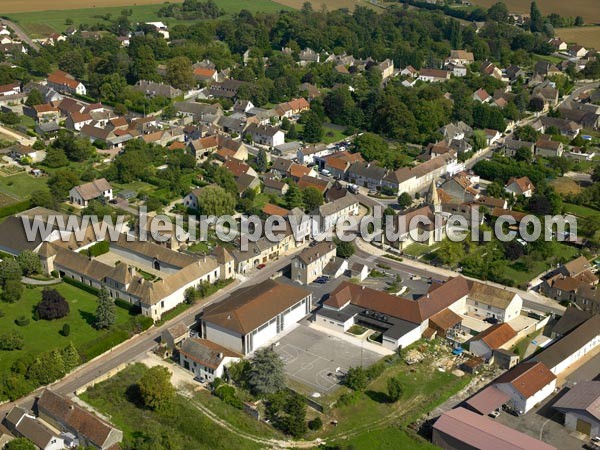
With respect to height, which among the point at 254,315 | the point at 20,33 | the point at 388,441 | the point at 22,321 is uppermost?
the point at 20,33

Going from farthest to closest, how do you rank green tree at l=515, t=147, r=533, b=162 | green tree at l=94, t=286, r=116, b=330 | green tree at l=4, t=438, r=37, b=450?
1. green tree at l=515, t=147, r=533, b=162
2. green tree at l=94, t=286, r=116, b=330
3. green tree at l=4, t=438, r=37, b=450

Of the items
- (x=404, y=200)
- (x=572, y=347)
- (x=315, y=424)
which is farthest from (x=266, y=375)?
(x=404, y=200)

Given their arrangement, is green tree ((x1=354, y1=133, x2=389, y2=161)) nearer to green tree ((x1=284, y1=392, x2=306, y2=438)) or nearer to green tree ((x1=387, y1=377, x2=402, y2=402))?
green tree ((x1=387, y1=377, x2=402, y2=402))

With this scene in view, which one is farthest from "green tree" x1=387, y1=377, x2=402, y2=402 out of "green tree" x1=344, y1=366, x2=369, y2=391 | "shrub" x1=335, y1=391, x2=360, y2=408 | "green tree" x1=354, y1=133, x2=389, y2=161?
"green tree" x1=354, y1=133, x2=389, y2=161

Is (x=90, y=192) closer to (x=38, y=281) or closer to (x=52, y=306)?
(x=38, y=281)

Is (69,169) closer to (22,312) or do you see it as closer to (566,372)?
(22,312)

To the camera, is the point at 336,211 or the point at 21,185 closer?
the point at 336,211
